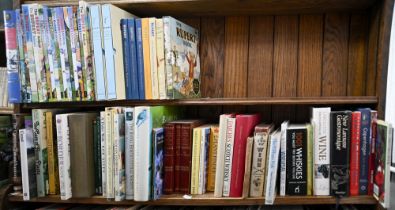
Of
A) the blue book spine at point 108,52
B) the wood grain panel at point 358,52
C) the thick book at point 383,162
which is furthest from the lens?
the wood grain panel at point 358,52

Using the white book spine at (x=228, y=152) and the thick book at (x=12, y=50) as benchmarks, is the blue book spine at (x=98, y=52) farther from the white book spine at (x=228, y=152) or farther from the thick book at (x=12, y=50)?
the white book spine at (x=228, y=152)

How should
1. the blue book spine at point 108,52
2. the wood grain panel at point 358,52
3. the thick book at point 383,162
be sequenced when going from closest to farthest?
the thick book at point 383,162 < the blue book spine at point 108,52 < the wood grain panel at point 358,52

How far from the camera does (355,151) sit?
3.43 feet

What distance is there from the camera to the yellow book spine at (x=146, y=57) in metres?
1.10

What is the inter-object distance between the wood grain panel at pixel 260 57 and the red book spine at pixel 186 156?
13.8 inches

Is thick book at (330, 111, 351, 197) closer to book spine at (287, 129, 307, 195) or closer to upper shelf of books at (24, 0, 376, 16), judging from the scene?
book spine at (287, 129, 307, 195)

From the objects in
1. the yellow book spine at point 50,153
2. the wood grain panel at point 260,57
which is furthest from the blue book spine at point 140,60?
the wood grain panel at point 260,57

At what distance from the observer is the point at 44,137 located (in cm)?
113

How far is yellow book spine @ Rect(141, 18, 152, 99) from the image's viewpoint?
110cm

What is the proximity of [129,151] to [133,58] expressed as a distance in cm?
32

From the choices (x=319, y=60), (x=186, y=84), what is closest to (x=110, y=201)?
(x=186, y=84)

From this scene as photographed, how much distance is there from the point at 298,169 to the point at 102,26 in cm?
81

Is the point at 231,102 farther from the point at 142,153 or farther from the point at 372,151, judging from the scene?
the point at 372,151

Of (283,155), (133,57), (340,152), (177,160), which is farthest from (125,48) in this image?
(340,152)
